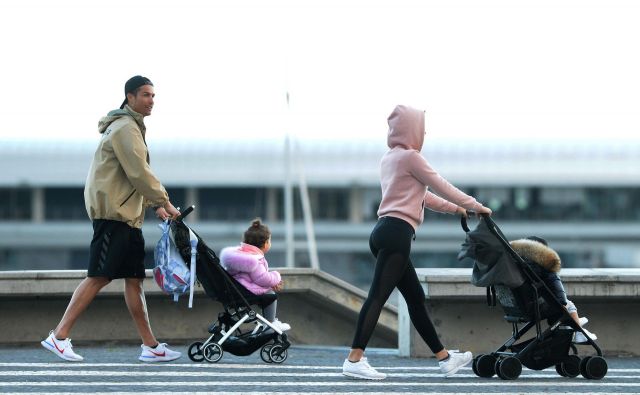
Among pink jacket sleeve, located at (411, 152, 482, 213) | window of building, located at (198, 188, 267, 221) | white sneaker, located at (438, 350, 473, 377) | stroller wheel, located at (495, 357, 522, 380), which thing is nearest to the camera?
pink jacket sleeve, located at (411, 152, 482, 213)

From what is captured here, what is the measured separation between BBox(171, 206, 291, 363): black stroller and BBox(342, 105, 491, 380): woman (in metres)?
1.09

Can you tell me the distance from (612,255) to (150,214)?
27.5 m

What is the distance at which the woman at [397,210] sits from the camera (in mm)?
8242

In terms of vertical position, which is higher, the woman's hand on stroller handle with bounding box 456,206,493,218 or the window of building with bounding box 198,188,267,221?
the woman's hand on stroller handle with bounding box 456,206,493,218

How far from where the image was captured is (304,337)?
12.3 m

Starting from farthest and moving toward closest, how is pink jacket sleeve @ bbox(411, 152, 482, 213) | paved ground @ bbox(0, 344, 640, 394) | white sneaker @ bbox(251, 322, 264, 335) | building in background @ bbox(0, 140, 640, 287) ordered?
1. building in background @ bbox(0, 140, 640, 287)
2. white sneaker @ bbox(251, 322, 264, 335)
3. pink jacket sleeve @ bbox(411, 152, 482, 213)
4. paved ground @ bbox(0, 344, 640, 394)

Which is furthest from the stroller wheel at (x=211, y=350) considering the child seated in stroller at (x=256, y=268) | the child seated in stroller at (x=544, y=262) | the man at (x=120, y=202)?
the child seated in stroller at (x=544, y=262)

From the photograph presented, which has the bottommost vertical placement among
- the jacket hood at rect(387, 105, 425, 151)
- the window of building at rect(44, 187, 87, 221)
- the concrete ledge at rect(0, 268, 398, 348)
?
the window of building at rect(44, 187, 87, 221)

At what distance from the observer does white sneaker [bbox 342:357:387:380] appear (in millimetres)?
8227

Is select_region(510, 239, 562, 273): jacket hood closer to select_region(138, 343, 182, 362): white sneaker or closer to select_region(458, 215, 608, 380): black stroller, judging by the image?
select_region(458, 215, 608, 380): black stroller

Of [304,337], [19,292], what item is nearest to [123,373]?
[19,292]

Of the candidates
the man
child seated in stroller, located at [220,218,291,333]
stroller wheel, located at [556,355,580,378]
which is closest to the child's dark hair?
child seated in stroller, located at [220,218,291,333]

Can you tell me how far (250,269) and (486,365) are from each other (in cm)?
181

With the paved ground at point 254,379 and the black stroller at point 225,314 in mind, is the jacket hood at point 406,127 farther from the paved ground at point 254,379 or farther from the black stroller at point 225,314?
the black stroller at point 225,314
